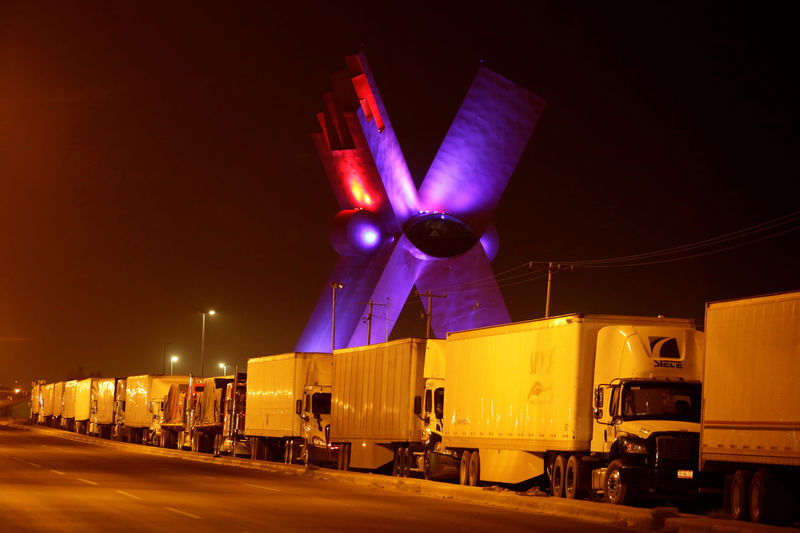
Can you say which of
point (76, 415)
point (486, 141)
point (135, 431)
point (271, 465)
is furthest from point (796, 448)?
point (76, 415)

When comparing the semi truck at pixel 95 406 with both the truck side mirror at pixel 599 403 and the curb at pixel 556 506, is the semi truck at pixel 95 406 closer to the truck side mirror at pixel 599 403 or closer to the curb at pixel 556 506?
the curb at pixel 556 506

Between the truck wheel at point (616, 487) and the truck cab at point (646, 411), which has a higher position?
the truck cab at point (646, 411)

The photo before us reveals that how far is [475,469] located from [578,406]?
17.3 feet

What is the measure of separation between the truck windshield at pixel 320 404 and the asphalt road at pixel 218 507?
690 cm

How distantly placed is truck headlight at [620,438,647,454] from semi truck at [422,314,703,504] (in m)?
0.02

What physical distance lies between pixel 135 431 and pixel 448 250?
70.7 feet

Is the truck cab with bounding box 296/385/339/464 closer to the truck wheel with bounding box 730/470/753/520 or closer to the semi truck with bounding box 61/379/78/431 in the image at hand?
the truck wheel with bounding box 730/470/753/520

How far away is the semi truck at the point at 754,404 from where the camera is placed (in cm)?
1727

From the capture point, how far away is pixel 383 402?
1264 inches

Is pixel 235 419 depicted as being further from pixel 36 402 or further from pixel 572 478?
pixel 36 402

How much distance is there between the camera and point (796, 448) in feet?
55.2

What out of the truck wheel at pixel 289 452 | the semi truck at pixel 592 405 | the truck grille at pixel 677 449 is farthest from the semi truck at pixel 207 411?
the truck grille at pixel 677 449

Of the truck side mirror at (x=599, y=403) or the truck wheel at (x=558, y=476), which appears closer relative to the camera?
the truck side mirror at (x=599, y=403)

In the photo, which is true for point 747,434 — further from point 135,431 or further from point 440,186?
point 440,186
